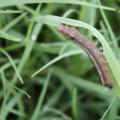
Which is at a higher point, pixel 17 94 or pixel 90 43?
pixel 90 43

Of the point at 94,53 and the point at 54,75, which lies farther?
Answer: the point at 54,75

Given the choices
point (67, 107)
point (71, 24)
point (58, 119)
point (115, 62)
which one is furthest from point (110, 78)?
point (67, 107)

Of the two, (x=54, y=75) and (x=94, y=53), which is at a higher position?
(x=94, y=53)

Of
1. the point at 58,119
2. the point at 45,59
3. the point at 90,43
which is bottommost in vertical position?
the point at 58,119

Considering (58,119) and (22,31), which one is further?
(22,31)

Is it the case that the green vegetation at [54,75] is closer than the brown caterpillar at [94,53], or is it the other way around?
the brown caterpillar at [94,53]

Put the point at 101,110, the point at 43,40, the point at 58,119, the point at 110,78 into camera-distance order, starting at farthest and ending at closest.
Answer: the point at 43,40 → the point at 101,110 → the point at 58,119 → the point at 110,78

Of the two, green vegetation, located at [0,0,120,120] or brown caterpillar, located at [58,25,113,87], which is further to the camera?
green vegetation, located at [0,0,120,120]

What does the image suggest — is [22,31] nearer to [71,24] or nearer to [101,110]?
[101,110]
